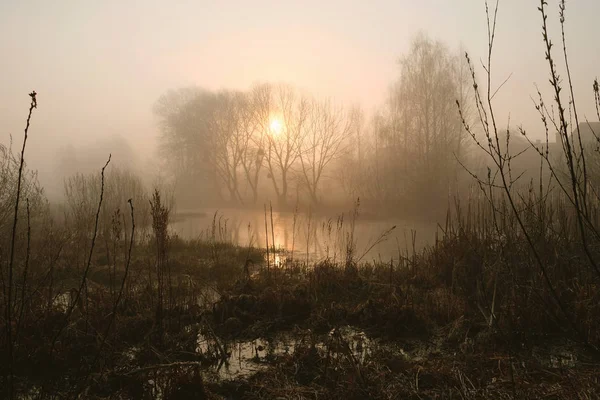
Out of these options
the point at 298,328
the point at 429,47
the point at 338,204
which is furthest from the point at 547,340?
the point at 429,47

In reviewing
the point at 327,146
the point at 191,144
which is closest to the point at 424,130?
the point at 327,146

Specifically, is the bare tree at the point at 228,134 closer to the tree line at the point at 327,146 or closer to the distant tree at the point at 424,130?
the tree line at the point at 327,146

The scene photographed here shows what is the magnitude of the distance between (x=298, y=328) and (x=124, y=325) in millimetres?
1895

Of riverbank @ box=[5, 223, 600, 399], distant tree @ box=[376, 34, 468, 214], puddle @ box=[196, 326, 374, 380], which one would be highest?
distant tree @ box=[376, 34, 468, 214]

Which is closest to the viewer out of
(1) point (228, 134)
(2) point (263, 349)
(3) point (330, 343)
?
(3) point (330, 343)

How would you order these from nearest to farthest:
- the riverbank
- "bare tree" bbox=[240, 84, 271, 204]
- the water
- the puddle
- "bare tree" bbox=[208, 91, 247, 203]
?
1. the riverbank
2. the puddle
3. the water
4. "bare tree" bbox=[240, 84, 271, 204]
5. "bare tree" bbox=[208, 91, 247, 203]

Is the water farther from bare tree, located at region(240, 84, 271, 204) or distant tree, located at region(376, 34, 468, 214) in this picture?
bare tree, located at region(240, 84, 271, 204)

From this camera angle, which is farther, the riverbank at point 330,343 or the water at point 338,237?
the water at point 338,237

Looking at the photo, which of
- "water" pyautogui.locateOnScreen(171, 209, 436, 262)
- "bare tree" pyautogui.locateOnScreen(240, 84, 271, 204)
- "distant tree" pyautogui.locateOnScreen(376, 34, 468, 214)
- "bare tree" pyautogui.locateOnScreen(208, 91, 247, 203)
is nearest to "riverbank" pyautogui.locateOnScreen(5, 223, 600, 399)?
"water" pyautogui.locateOnScreen(171, 209, 436, 262)

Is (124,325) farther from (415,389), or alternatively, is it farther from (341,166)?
(341,166)

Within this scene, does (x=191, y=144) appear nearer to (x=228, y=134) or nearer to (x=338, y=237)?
(x=228, y=134)

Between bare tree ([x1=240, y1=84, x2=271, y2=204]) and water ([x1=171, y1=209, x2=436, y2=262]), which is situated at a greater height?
bare tree ([x1=240, y1=84, x2=271, y2=204])

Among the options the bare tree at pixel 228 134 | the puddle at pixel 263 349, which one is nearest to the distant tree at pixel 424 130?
the bare tree at pixel 228 134

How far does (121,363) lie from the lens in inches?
141
